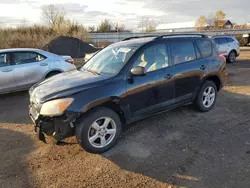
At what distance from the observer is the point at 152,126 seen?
14.5ft

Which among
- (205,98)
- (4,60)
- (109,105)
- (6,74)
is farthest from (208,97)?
(4,60)

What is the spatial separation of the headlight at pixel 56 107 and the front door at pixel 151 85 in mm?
1031

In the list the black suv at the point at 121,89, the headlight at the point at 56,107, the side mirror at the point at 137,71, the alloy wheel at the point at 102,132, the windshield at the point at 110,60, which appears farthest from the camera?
the windshield at the point at 110,60

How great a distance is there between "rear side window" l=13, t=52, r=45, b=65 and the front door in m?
4.33

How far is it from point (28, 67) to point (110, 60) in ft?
12.0

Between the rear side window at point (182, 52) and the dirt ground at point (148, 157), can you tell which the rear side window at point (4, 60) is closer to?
the dirt ground at point (148, 157)

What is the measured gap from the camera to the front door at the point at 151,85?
3773 millimetres

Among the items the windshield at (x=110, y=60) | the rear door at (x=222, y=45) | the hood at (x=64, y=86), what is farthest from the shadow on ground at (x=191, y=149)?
the rear door at (x=222, y=45)

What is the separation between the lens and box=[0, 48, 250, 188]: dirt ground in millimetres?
2863

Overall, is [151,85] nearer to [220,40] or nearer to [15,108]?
[15,108]

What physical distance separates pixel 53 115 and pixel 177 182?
6.32 feet

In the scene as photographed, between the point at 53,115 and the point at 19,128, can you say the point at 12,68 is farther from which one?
the point at 53,115

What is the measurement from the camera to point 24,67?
6.59 metres

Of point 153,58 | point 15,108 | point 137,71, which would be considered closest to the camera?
point 137,71
